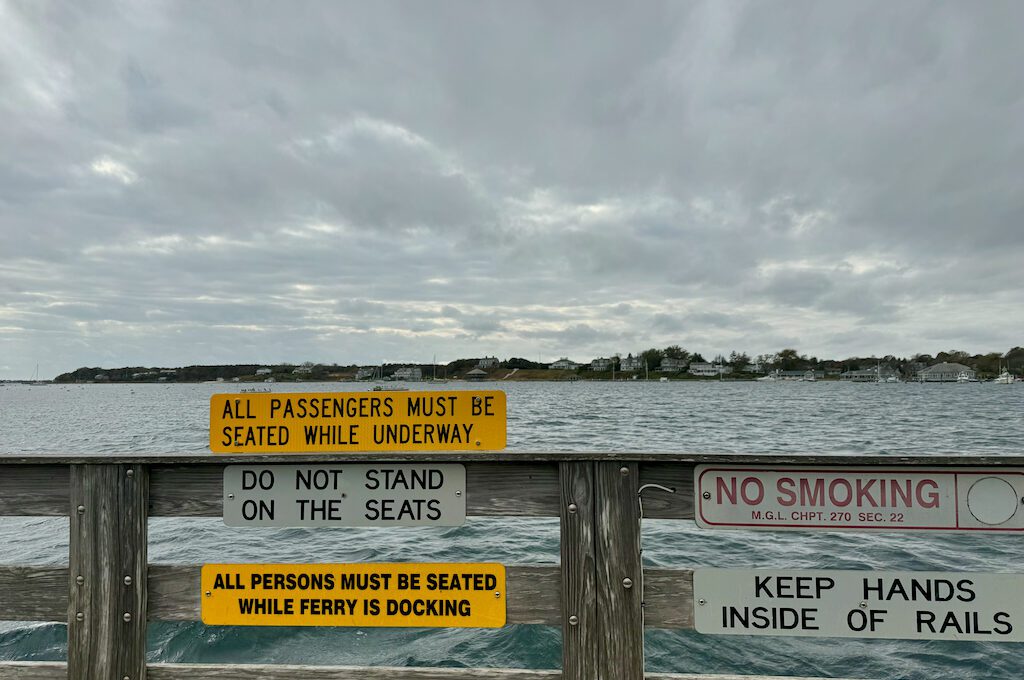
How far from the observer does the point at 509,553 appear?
1062 centimetres

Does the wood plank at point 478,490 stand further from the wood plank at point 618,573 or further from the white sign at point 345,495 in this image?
the wood plank at point 618,573

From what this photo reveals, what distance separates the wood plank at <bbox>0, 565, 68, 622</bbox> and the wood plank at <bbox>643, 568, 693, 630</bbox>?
2570 millimetres

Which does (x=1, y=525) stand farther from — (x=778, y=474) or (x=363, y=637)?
(x=778, y=474)

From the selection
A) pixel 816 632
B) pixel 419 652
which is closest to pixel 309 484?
pixel 816 632

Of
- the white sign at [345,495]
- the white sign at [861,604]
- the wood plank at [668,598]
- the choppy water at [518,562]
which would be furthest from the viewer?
the choppy water at [518,562]

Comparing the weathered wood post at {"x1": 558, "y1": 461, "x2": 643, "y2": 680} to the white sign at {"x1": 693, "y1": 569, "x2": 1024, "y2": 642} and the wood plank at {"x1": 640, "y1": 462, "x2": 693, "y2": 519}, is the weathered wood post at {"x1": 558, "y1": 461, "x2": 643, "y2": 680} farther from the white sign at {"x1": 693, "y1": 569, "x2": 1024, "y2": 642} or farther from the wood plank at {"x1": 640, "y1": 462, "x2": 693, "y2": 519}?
the white sign at {"x1": 693, "y1": 569, "x2": 1024, "y2": 642}

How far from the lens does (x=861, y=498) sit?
8.86 feet

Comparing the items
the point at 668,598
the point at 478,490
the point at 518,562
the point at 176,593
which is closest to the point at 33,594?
the point at 176,593

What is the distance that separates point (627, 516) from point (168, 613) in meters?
2.09

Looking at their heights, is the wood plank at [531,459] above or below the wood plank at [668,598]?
above

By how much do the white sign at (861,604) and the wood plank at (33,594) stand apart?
9.16 ft

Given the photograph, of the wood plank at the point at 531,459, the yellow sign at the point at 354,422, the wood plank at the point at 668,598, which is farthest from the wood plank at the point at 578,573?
the yellow sign at the point at 354,422

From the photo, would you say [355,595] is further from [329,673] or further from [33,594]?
[33,594]

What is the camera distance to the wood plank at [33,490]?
3.01 m
